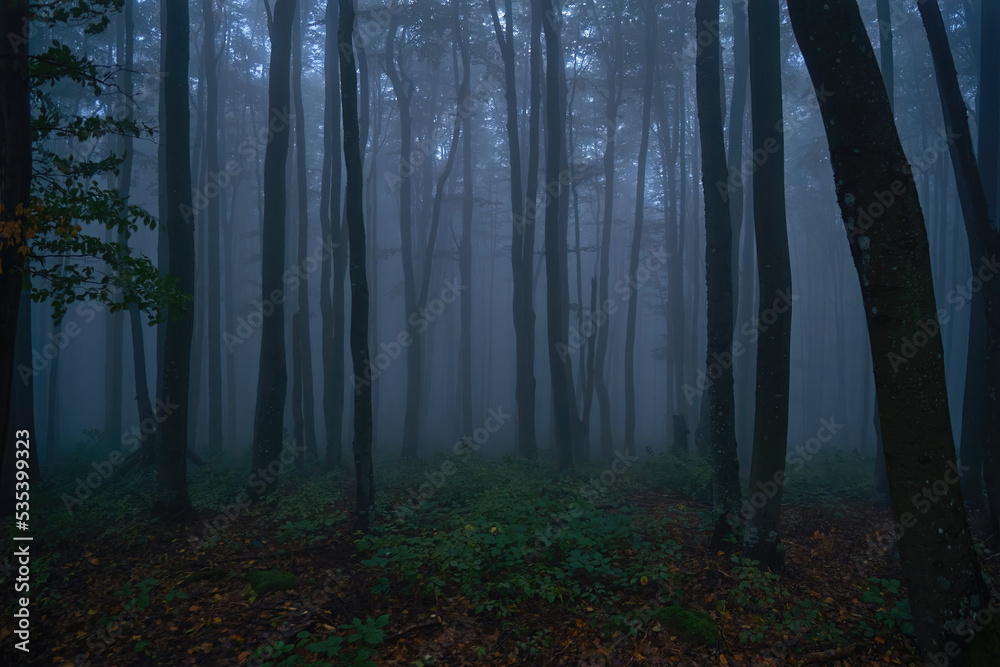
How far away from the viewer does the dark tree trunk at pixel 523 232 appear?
14.6m

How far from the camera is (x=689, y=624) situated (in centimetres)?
505

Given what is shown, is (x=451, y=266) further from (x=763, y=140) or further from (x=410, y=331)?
(x=763, y=140)

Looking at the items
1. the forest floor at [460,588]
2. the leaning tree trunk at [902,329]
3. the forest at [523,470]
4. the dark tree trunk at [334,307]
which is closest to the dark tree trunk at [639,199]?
the forest at [523,470]

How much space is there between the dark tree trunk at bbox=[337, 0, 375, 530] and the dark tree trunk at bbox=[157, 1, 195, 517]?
2.80 metres

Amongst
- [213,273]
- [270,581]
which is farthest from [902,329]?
[213,273]

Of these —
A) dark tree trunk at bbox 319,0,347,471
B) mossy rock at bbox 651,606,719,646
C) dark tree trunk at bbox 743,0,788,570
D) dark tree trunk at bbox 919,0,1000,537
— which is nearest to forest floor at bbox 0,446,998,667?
mossy rock at bbox 651,606,719,646

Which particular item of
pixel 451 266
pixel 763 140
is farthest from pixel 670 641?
pixel 451 266

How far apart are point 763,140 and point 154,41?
24.1 metres

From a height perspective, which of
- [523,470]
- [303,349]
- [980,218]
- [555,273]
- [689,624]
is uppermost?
[555,273]

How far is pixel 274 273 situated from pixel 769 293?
9378 millimetres

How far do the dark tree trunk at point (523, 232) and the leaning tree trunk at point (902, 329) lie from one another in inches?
434

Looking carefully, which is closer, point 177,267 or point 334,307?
point 177,267

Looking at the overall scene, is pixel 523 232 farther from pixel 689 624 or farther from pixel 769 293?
pixel 689 624

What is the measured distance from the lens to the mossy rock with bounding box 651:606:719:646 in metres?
4.90
